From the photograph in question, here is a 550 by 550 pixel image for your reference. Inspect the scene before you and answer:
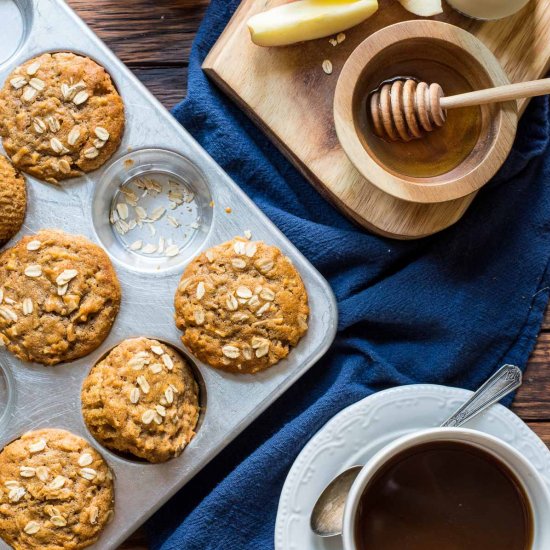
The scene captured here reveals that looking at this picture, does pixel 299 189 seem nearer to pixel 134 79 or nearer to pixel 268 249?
pixel 268 249

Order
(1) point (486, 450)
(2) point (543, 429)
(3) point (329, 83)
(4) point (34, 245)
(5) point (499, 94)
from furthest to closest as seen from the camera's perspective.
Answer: (2) point (543, 429) → (3) point (329, 83) → (4) point (34, 245) → (5) point (499, 94) → (1) point (486, 450)

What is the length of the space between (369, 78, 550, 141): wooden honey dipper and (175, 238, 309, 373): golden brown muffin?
1.50 ft

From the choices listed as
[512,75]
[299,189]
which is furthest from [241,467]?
[512,75]

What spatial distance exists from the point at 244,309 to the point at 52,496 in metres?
0.70

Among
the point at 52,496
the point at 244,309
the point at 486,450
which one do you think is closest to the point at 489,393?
the point at 486,450

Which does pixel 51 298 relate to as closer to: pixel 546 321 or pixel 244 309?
pixel 244 309

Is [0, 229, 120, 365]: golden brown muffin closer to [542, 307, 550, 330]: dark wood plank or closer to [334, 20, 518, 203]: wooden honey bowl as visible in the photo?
[334, 20, 518, 203]: wooden honey bowl

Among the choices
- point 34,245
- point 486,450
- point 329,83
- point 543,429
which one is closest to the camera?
point 486,450

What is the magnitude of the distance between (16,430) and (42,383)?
0.49 ft

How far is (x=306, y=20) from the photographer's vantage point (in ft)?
6.95

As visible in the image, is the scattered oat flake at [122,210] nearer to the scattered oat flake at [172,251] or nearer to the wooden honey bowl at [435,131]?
the scattered oat flake at [172,251]

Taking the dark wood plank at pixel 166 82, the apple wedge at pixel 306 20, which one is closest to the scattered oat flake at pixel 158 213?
the dark wood plank at pixel 166 82

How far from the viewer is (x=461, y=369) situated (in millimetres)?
2273

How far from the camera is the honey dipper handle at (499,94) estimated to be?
1.97 m
